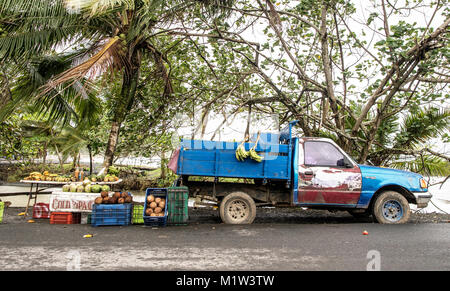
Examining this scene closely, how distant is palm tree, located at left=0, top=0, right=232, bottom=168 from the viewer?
9820 millimetres

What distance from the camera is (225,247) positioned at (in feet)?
21.0

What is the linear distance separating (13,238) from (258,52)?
26.0ft

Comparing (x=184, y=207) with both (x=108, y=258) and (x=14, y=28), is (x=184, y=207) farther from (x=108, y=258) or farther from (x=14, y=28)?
(x=14, y=28)

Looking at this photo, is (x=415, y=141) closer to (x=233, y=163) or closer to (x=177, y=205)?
(x=233, y=163)

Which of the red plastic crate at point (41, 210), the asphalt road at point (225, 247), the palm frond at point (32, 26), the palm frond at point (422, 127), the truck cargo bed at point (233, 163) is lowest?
the asphalt road at point (225, 247)

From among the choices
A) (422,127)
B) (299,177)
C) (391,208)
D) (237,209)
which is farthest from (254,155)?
(422,127)

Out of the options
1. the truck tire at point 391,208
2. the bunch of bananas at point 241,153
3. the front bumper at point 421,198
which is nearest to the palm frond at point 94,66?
the bunch of bananas at point 241,153

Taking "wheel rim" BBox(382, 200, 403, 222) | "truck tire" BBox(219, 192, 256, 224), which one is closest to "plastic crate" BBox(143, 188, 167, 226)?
"truck tire" BBox(219, 192, 256, 224)

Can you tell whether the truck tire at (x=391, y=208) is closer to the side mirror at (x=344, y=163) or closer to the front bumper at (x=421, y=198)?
the front bumper at (x=421, y=198)

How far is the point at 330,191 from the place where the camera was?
8719mm

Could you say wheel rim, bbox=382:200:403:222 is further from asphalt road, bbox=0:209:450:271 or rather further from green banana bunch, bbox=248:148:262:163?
green banana bunch, bbox=248:148:262:163

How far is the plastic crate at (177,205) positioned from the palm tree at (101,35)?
3525 mm

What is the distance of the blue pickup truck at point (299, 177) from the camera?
337 inches
